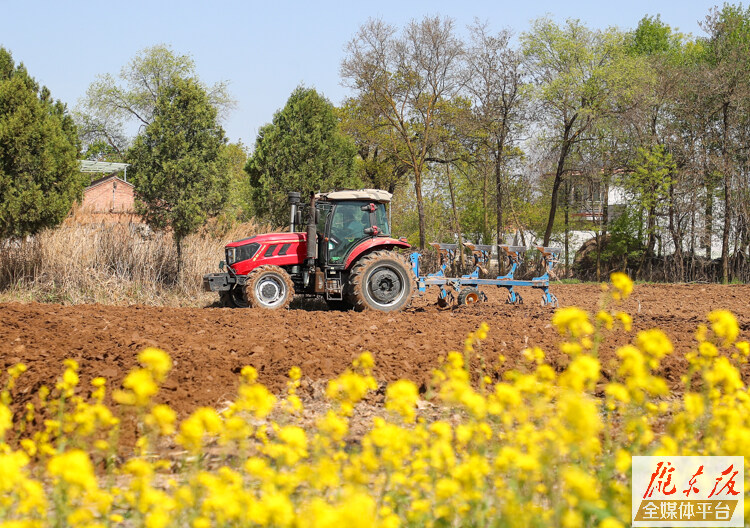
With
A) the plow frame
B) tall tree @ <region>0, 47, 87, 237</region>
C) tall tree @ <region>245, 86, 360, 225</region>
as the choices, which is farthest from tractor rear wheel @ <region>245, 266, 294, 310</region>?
tall tree @ <region>245, 86, 360, 225</region>

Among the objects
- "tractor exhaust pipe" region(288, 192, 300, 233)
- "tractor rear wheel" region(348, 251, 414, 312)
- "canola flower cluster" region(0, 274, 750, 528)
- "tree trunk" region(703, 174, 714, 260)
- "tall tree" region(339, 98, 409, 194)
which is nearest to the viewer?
"canola flower cluster" region(0, 274, 750, 528)

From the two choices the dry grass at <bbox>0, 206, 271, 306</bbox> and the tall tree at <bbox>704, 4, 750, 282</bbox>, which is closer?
the dry grass at <bbox>0, 206, 271, 306</bbox>

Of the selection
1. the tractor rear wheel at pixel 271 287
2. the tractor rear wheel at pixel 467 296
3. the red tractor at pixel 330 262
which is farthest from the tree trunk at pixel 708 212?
the tractor rear wheel at pixel 271 287

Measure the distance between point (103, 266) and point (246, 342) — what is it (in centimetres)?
785

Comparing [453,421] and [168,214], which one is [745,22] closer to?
[168,214]

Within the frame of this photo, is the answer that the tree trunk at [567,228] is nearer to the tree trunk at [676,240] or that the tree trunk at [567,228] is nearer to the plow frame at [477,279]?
the tree trunk at [676,240]

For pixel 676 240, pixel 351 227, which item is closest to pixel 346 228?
pixel 351 227

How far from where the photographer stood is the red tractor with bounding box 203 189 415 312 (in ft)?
35.1

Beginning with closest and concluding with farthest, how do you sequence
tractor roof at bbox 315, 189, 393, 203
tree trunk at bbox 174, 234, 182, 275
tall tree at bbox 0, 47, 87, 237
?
tractor roof at bbox 315, 189, 393, 203 < tall tree at bbox 0, 47, 87, 237 < tree trunk at bbox 174, 234, 182, 275

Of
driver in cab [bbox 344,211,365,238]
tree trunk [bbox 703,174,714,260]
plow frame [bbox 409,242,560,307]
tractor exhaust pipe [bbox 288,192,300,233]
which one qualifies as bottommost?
plow frame [bbox 409,242,560,307]

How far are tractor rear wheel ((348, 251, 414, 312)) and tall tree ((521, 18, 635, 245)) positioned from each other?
15392mm

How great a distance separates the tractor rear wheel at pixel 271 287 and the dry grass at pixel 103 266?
2.90 metres

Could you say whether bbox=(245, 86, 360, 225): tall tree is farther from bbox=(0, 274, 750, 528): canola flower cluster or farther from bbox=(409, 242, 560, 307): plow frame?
bbox=(0, 274, 750, 528): canola flower cluster

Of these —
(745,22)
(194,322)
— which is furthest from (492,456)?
(745,22)
